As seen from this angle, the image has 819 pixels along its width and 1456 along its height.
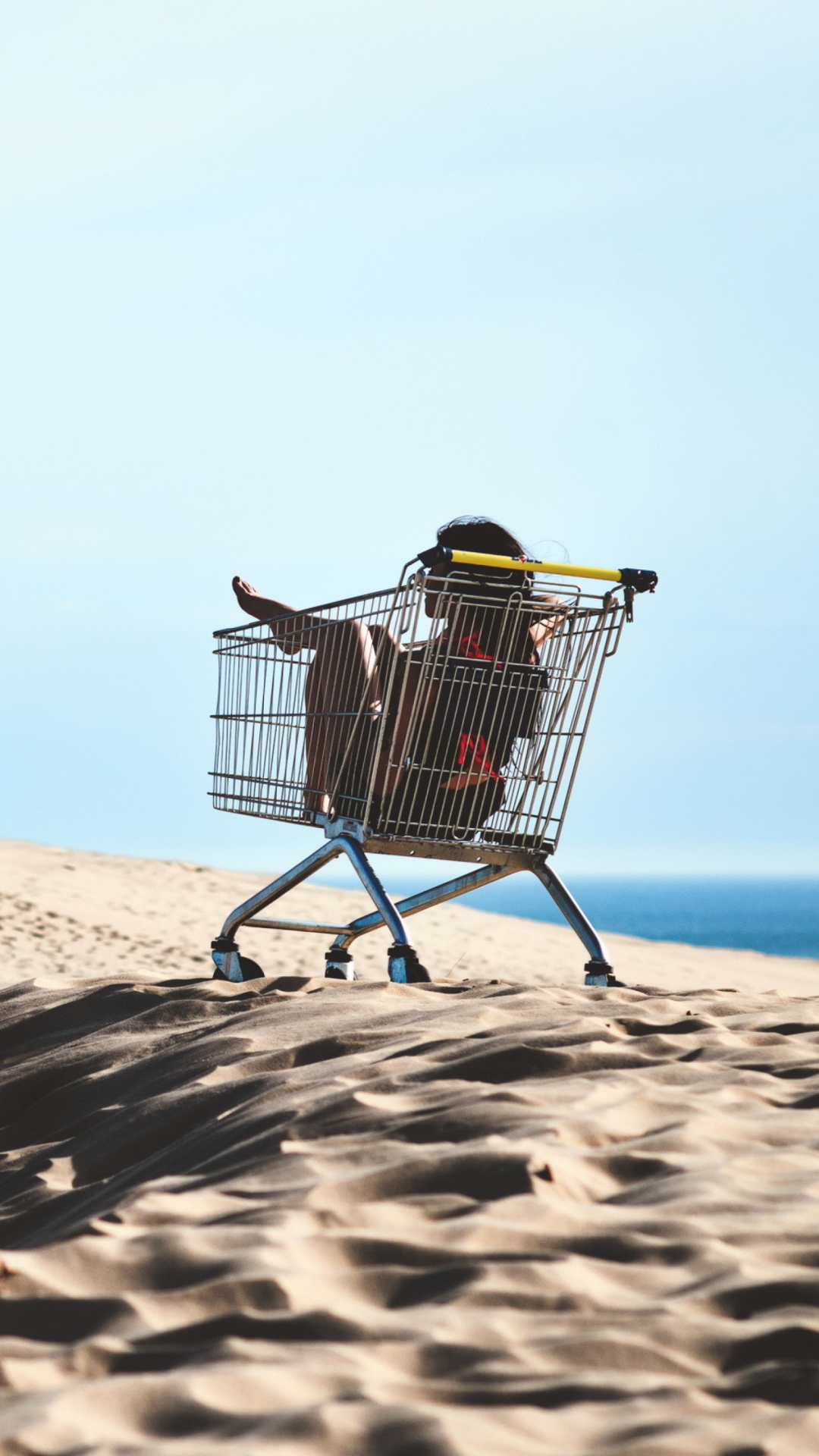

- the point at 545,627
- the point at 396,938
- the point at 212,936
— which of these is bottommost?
the point at 212,936

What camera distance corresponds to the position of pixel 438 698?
4.83 metres

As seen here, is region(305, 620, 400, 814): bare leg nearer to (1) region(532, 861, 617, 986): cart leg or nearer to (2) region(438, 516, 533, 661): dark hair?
(2) region(438, 516, 533, 661): dark hair

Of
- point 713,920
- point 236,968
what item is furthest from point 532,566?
point 713,920

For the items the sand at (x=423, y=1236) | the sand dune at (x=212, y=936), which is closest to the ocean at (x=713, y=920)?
the sand dune at (x=212, y=936)

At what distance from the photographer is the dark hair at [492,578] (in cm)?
487

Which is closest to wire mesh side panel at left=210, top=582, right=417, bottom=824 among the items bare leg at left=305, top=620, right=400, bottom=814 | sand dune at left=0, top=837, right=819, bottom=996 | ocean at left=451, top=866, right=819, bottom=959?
bare leg at left=305, top=620, right=400, bottom=814

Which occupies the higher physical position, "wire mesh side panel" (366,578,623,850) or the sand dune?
"wire mesh side panel" (366,578,623,850)

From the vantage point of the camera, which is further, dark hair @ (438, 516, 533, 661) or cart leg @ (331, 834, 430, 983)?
dark hair @ (438, 516, 533, 661)

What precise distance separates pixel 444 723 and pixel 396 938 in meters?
0.77

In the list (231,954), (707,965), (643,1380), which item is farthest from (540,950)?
(643,1380)

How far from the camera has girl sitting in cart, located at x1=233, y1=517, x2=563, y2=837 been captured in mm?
4840

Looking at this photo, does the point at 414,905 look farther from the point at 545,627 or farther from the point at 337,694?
the point at 545,627

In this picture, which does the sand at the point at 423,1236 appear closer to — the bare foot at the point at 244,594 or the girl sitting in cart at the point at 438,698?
the girl sitting in cart at the point at 438,698

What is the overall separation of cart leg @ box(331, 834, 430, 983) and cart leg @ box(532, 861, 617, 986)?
623mm
